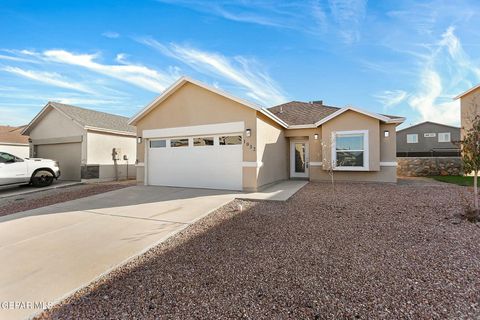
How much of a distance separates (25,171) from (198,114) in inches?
356

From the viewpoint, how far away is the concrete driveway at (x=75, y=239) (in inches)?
115

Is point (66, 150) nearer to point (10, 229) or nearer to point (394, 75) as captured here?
point (10, 229)

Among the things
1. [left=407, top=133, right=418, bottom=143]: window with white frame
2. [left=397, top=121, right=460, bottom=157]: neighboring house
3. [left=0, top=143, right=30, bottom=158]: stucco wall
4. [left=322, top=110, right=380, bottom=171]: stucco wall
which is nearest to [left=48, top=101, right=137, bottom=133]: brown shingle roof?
[left=0, top=143, right=30, bottom=158]: stucco wall

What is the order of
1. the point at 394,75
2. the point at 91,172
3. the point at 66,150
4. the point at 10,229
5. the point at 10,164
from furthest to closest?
1. the point at 66,150
2. the point at 91,172
3. the point at 394,75
4. the point at 10,164
5. the point at 10,229

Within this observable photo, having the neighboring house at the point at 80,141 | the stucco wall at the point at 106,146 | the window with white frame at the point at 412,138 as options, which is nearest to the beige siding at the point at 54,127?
the neighboring house at the point at 80,141

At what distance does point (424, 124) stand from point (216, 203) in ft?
102

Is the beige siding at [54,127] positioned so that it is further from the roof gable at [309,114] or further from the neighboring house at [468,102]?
the neighboring house at [468,102]

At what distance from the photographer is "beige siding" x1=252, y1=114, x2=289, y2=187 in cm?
950

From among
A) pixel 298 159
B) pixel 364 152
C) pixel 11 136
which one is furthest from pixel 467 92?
pixel 11 136

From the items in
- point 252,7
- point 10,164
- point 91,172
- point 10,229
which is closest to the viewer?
point 10,229

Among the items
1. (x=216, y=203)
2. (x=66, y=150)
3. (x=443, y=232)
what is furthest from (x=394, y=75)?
(x=66, y=150)

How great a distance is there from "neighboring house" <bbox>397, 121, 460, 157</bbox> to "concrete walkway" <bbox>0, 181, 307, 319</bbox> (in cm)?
2730

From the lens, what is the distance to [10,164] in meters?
10.5

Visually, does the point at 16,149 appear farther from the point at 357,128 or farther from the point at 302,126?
the point at 357,128
